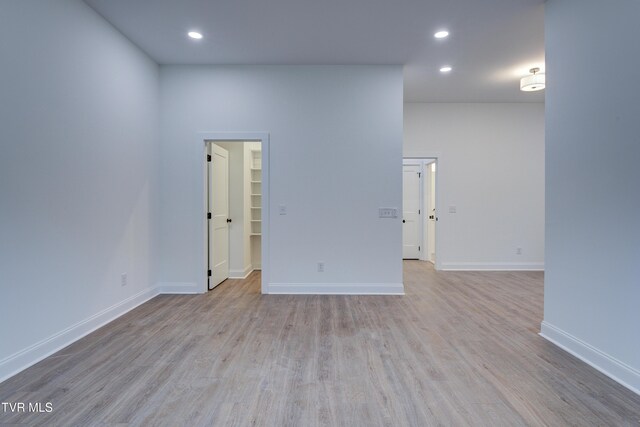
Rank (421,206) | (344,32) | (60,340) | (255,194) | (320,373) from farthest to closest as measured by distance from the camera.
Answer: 1. (421,206)
2. (255,194)
3. (344,32)
4. (60,340)
5. (320,373)

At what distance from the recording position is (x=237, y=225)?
501 centimetres

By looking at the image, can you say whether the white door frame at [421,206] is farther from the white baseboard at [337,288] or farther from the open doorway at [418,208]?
the white baseboard at [337,288]

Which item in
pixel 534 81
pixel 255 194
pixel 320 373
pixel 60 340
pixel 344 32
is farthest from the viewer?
pixel 255 194

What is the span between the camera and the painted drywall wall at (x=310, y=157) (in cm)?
398

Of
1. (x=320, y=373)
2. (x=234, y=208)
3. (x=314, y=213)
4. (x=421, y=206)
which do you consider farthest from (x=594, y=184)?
(x=421, y=206)

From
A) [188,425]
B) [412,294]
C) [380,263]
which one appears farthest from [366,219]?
[188,425]

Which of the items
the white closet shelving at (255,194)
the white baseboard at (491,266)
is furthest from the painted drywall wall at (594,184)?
the white closet shelving at (255,194)

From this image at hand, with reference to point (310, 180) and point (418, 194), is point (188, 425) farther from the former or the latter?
point (418, 194)

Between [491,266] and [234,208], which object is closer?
[234,208]

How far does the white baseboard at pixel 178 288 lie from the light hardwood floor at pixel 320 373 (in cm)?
62

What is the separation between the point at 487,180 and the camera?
5.56 meters

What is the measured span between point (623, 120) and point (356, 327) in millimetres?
2460

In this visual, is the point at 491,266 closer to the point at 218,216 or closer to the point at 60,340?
the point at 218,216

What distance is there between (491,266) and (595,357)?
3560mm
